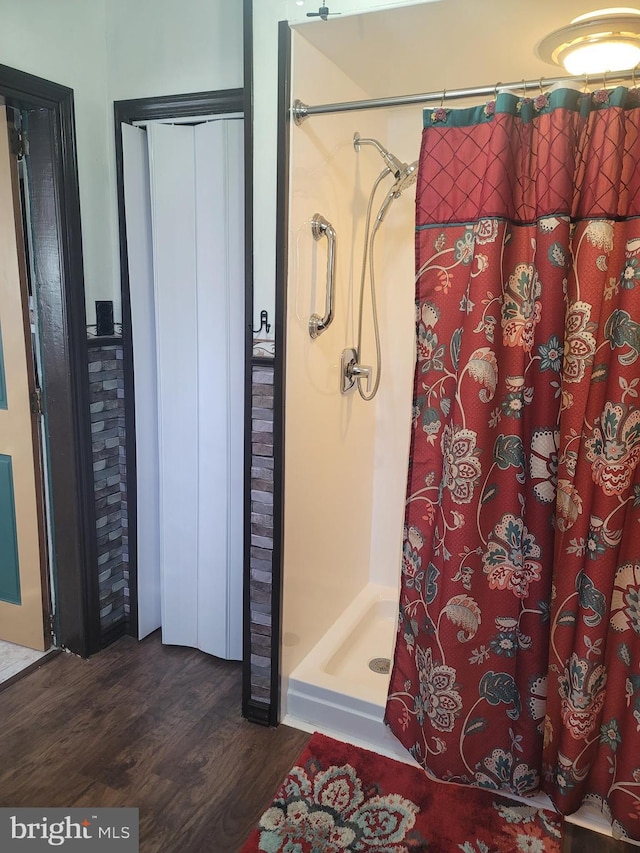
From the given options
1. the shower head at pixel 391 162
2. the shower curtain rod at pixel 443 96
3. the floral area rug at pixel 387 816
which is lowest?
the floral area rug at pixel 387 816

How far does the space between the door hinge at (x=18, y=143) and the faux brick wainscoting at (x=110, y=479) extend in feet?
2.22

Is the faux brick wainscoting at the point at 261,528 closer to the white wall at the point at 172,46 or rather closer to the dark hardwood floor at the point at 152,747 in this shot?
the dark hardwood floor at the point at 152,747

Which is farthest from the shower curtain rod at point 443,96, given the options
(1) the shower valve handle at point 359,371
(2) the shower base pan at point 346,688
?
(2) the shower base pan at point 346,688

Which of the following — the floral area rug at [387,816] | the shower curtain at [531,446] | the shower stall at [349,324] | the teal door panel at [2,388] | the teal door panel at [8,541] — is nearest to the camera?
the shower curtain at [531,446]

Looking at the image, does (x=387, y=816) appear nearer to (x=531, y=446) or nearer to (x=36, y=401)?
(x=531, y=446)

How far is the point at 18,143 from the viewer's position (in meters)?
2.19

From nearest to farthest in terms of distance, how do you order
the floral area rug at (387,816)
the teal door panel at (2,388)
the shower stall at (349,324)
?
the floral area rug at (387,816) → the shower stall at (349,324) → the teal door panel at (2,388)

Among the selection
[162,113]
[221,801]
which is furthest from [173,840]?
[162,113]

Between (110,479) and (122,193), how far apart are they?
42.4 inches

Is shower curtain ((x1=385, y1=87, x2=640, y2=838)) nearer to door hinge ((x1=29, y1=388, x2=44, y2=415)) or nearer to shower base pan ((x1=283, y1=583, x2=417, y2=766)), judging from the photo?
shower base pan ((x1=283, y1=583, x2=417, y2=766))

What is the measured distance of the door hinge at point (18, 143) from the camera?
7.13 ft

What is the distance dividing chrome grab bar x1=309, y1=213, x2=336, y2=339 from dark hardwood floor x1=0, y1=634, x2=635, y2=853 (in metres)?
1.34

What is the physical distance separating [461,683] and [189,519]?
120 cm

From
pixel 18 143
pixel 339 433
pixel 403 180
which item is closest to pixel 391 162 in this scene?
pixel 403 180
